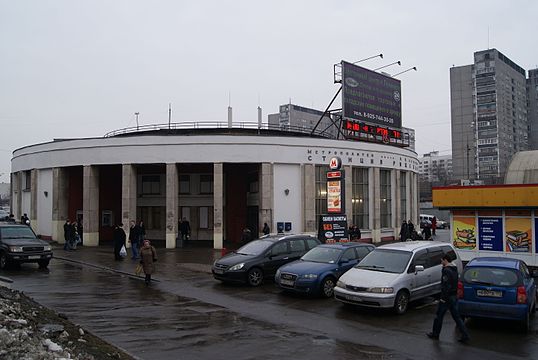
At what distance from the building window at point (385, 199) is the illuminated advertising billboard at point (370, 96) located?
4935mm

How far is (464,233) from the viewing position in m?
19.0

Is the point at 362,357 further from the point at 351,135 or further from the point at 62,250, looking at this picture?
the point at 351,135

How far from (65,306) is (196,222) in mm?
21923

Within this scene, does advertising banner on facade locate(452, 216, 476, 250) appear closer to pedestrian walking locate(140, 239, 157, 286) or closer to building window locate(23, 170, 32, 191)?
pedestrian walking locate(140, 239, 157, 286)

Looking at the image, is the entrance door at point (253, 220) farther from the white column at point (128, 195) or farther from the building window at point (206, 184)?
the white column at point (128, 195)

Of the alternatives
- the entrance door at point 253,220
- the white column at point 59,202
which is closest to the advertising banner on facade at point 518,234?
the entrance door at point 253,220

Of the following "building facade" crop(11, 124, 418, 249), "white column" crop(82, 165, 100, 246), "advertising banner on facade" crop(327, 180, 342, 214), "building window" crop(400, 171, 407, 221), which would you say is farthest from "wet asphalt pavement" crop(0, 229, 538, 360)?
"building window" crop(400, 171, 407, 221)

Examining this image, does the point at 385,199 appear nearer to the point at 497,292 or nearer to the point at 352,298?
the point at 352,298

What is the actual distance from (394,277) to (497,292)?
244 cm

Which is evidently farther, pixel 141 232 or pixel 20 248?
pixel 141 232

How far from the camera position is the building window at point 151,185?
34656mm

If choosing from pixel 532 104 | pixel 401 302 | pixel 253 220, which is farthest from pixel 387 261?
pixel 532 104

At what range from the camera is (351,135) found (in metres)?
36.8

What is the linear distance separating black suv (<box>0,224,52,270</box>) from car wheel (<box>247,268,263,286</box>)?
895 centimetres
